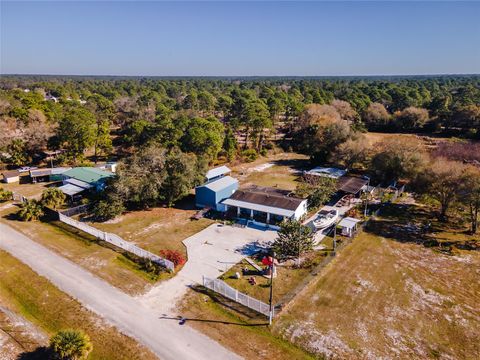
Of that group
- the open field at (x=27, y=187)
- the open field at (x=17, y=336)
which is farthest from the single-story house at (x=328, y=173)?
the open field at (x=27, y=187)

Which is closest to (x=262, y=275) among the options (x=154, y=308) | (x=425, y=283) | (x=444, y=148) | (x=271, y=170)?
(x=154, y=308)

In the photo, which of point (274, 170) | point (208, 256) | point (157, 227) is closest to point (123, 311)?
point (208, 256)

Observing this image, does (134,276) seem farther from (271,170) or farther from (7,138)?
(7,138)

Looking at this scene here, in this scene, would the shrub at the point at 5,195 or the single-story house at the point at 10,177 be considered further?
the single-story house at the point at 10,177

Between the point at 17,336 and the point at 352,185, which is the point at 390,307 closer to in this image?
the point at 352,185

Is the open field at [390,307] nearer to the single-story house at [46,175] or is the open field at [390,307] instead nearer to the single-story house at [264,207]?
the single-story house at [264,207]
